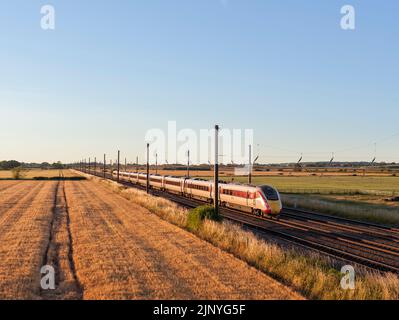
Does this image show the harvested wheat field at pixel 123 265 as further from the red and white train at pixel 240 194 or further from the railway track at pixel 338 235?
the red and white train at pixel 240 194

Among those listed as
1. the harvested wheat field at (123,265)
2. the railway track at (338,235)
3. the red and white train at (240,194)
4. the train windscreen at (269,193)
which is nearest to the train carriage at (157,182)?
the red and white train at (240,194)

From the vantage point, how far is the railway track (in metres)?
19.4

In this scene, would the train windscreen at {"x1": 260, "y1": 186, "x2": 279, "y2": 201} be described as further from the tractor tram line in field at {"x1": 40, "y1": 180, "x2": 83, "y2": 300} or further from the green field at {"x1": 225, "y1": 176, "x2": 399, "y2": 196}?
the green field at {"x1": 225, "y1": 176, "x2": 399, "y2": 196}

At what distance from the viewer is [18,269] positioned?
1527 cm

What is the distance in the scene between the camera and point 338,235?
2564cm

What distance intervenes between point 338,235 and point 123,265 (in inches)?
593

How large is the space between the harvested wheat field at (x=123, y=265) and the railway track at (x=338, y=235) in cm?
598

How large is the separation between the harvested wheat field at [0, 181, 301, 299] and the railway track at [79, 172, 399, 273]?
5.98 m

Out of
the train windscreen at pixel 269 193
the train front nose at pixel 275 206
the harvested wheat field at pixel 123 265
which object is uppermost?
the train windscreen at pixel 269 193

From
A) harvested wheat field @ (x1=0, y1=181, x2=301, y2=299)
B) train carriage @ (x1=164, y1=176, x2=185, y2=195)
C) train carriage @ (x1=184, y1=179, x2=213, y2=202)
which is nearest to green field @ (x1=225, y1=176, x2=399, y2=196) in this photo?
train carriage @ (x1=164, y1=176, x2=185, y2=195)

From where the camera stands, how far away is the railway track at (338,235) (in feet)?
63.6
